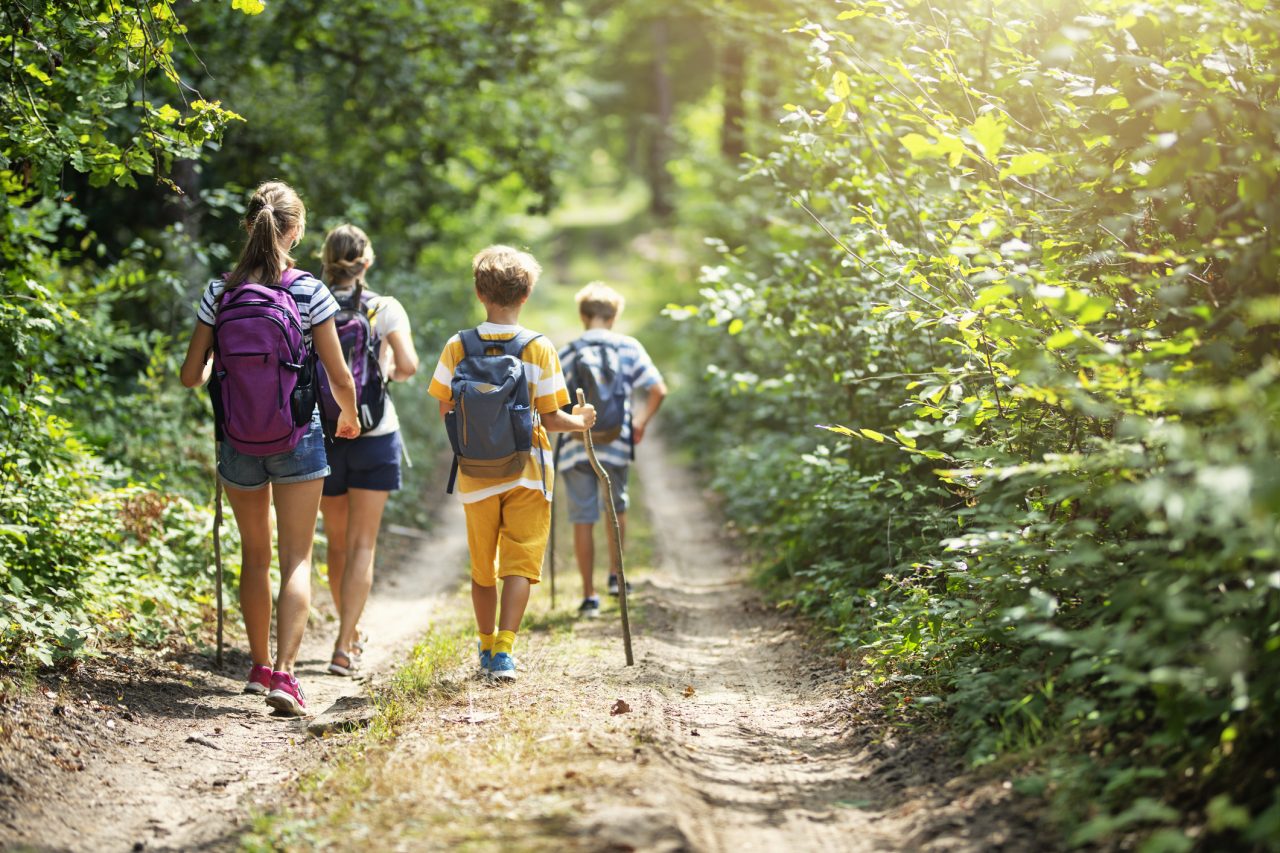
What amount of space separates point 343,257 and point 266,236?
92cm

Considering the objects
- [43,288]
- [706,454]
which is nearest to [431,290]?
[706,454]

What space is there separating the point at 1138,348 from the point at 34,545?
543cm

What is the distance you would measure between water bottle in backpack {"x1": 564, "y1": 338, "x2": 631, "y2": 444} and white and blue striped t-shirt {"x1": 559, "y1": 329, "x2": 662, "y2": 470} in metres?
0.03

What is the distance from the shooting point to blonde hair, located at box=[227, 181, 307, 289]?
538 centimetres

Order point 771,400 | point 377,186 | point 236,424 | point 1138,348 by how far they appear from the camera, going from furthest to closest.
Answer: point 377,186
point 771,400
point 236,424
point 1138,348

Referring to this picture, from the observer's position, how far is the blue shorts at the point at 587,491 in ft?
26.1

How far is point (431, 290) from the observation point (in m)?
15.3

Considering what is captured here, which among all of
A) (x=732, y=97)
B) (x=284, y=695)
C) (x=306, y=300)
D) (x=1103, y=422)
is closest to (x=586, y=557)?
(x=284, y=695)

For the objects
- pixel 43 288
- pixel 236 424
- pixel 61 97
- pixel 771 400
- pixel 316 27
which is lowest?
pixel 771 400

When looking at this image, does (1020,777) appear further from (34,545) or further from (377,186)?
(377,186)

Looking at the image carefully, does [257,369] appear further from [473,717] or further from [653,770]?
[653,770]

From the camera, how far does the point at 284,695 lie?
5.36 m

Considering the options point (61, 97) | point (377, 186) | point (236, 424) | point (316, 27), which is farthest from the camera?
point (377, 186)

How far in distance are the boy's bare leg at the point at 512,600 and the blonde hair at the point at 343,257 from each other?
196 cm
